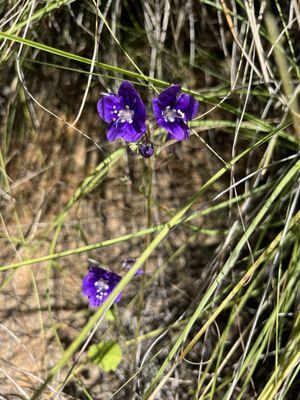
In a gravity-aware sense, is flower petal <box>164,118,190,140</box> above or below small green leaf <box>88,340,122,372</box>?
above

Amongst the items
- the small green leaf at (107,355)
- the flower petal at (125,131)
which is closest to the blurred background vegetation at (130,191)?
the small green leaf at (107,355)

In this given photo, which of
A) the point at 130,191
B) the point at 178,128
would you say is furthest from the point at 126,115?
the point at 130,191

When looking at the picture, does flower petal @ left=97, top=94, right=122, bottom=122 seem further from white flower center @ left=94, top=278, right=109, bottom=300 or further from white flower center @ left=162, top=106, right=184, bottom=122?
white flower center @ left=94, top=278, right=109, bottom=300

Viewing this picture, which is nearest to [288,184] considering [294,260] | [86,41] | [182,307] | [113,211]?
[294,260]

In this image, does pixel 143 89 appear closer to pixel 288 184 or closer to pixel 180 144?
pixel 180 144

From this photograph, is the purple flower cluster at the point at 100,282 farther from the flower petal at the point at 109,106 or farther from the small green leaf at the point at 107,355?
the flower petal at the point at 109,106

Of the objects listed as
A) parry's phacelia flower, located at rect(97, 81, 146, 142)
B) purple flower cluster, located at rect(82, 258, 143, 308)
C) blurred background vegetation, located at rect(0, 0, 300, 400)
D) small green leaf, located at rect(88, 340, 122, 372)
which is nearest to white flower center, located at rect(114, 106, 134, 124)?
parry's phacelia flower, located at rect(97, 81, 146, 142)

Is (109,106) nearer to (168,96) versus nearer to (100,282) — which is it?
(168,96)
